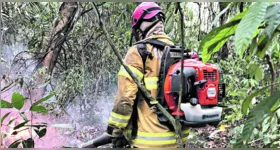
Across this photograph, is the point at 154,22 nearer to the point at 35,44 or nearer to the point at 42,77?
the point at 42,77

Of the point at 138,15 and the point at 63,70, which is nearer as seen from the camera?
the point at 138,15

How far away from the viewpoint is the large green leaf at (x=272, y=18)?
35 centimetres

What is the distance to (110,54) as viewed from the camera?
259 centimetres

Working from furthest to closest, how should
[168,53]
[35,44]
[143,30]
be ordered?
[35,44], [143,30], [168,53]

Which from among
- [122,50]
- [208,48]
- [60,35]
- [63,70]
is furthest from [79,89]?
[208,48]

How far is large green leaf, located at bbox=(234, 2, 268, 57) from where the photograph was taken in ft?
1.04

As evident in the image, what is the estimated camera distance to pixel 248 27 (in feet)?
Answer: 1.06

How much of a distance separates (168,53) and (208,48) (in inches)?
24.1

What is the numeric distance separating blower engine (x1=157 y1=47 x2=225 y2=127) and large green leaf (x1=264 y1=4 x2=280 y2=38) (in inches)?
25.8

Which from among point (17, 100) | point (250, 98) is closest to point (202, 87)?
point (250, 98)

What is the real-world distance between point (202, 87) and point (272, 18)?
73 cm

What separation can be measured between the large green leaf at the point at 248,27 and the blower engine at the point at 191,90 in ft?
2.31

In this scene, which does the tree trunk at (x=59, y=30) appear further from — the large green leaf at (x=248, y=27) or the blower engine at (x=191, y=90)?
the large green leaf at (x=248, y=27)

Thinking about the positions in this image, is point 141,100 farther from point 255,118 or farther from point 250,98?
point 255,118
